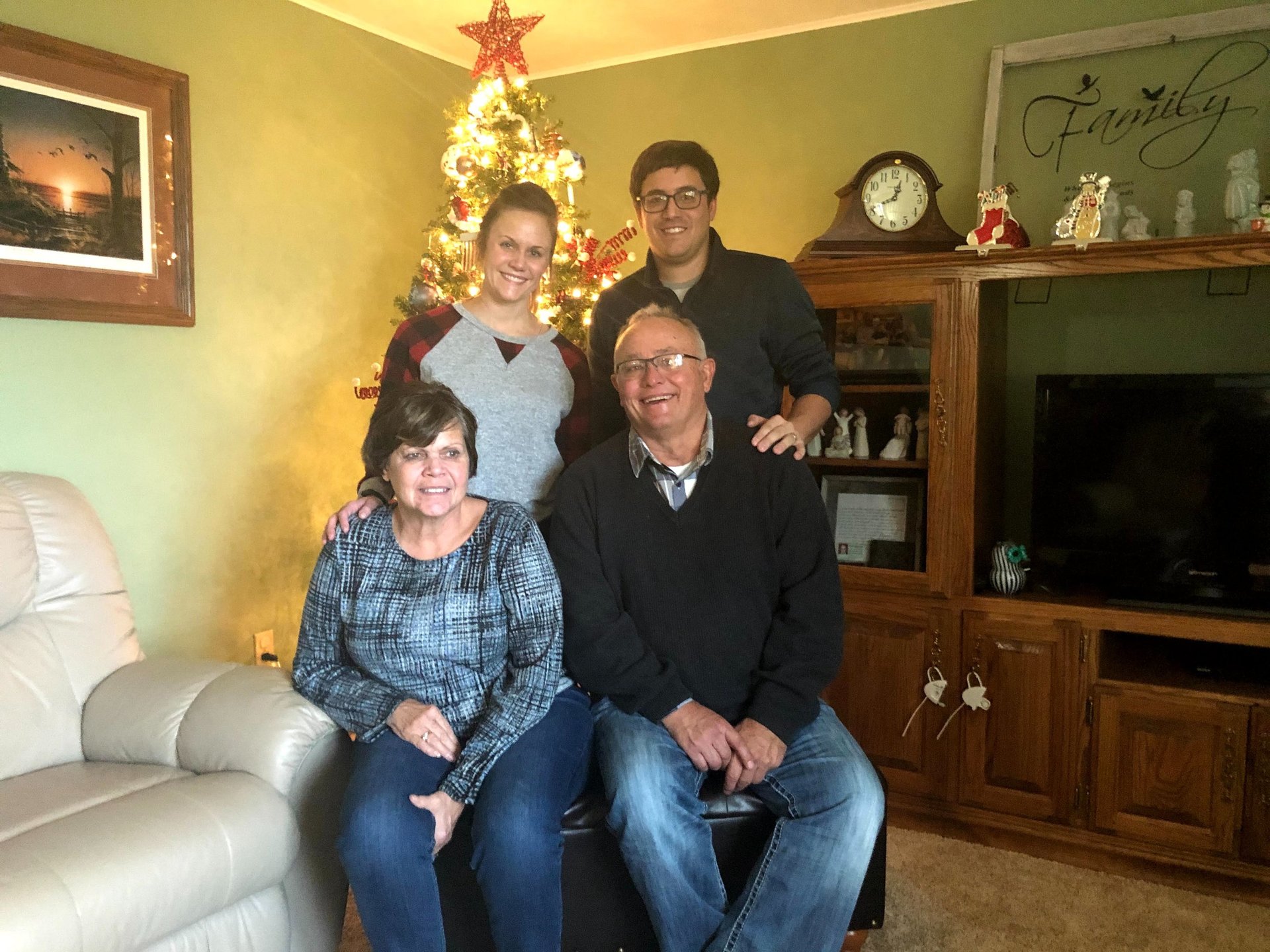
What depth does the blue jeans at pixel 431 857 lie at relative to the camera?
1.42 metres

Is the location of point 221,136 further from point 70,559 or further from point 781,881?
point 781,881

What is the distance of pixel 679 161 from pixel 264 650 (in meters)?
2.11

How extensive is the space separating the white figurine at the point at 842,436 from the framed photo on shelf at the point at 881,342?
10 centimetres

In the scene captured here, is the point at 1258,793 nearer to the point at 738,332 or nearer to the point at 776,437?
the point at 776,437

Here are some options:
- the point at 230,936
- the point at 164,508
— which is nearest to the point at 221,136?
the point at 164,508

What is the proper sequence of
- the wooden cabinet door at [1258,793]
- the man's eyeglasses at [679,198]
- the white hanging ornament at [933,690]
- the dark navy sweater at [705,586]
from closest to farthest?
the dark navy sweater at [705,586] → the man's eyeglasses at [679,198] → the wooden cabinet door at [1258,793] → the white hanging ornament at [933,690]

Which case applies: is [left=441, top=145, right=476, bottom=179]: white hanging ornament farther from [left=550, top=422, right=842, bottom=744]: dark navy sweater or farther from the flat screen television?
the flat screen television

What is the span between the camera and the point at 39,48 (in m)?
2.33

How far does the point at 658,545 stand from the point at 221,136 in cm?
208

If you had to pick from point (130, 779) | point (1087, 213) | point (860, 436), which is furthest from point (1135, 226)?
point (130, 779)

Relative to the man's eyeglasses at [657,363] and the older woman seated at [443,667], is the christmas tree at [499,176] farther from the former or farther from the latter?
the older woman seated at [443,667]

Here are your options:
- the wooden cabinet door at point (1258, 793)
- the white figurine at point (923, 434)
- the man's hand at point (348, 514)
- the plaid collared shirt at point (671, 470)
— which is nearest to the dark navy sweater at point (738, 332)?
the plaid collared shirt at point (671, 470)

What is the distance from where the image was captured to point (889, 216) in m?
2.67

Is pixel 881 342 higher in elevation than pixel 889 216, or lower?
lower
